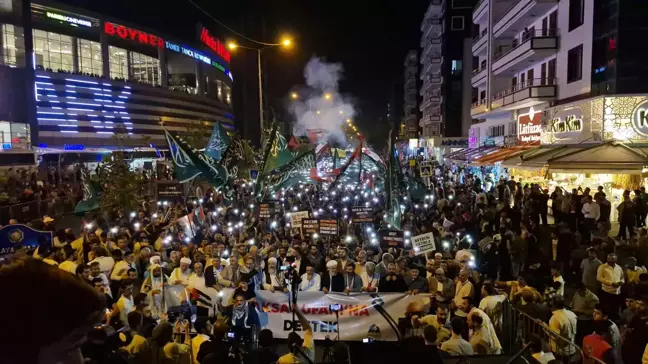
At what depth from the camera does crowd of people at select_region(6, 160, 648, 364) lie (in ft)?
A: 20.1

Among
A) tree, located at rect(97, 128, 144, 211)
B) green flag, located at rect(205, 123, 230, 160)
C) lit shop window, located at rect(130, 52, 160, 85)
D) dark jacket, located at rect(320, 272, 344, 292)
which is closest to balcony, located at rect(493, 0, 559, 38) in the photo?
green flag, located at rect(205, 123, 230, 160)

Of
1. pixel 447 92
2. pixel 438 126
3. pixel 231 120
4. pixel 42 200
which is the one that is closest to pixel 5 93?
pixel 42 200

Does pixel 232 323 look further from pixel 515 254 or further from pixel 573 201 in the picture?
pixel 573 201

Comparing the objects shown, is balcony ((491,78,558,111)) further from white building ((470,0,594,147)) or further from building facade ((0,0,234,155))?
building facade ((0,0,234,155))

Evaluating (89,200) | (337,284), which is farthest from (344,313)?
(89,200)

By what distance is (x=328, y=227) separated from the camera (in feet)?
41.2

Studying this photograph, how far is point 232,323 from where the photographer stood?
A: 25.7 feet

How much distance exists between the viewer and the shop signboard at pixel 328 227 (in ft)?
41.1

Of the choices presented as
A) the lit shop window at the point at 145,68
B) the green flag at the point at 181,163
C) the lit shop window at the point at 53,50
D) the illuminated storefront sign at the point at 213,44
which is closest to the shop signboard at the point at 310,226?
the green flag at the point at 181,163

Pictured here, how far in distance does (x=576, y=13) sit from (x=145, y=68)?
54.1 m

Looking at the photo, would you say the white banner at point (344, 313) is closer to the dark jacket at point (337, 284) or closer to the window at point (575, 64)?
the dark jacket at point (337, 284)

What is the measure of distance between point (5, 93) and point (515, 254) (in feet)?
123

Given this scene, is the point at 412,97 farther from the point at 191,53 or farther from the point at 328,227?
the point at 328,227

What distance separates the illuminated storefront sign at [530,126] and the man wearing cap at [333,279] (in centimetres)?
1869
